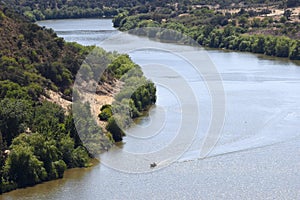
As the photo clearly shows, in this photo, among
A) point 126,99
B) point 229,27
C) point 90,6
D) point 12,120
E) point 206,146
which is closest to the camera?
point 12,120

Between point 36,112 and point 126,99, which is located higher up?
point 36,112

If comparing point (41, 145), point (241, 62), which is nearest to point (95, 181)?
point (41, 145)

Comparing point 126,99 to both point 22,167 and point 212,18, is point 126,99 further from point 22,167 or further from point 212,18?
point 212,18

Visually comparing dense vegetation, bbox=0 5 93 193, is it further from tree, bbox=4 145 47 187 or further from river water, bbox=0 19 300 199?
river water, bbox=0 19 300 199

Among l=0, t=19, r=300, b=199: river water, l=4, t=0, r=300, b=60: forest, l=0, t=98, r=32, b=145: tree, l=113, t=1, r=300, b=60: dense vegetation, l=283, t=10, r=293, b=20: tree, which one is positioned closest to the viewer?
l=0, t=19, r=300, b=199: river water

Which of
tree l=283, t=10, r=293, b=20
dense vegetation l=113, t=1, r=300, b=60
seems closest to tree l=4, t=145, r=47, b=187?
dense vegetation l=113, t=1, r=300, b=60

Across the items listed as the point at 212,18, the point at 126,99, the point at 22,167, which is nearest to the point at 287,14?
the point at 212,18

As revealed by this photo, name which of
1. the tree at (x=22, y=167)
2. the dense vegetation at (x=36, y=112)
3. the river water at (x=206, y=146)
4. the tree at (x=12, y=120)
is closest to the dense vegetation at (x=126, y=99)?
the river water at (x=206, y=146)
